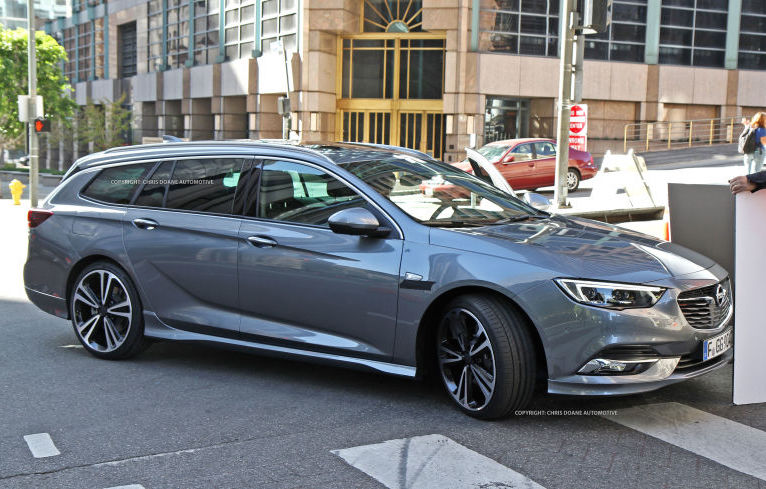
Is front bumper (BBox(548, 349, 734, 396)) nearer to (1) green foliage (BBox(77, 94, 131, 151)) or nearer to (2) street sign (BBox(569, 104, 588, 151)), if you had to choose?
(2) street sign (BBox(569, 104, 588, 151))

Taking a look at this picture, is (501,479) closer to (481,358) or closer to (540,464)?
(540,464)

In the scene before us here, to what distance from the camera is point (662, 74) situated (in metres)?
40.3

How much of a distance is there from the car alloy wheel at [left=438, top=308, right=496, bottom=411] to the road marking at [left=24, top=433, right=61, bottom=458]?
210 centimetres

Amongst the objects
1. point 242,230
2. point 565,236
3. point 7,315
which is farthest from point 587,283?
point 7,315

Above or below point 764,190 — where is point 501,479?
below

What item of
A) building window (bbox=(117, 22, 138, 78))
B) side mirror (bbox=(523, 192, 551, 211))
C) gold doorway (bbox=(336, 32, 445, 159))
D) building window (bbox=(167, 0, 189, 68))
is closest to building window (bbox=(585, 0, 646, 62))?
gold doorway (bbox=(336, 32, 445, 159))

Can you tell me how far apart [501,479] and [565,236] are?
169 centimetres

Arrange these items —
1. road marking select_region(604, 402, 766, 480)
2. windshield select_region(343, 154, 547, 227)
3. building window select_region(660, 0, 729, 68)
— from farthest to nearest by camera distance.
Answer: building window select_region(660, 0, 729, 68), windshield select_region(343, 154, 547, 227), road marking select_region(604, 402, 766, 480)

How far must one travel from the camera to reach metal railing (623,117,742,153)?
40.2 meters

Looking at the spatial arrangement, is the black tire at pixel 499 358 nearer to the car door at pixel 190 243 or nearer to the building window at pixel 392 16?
the car door at pixel 190 243

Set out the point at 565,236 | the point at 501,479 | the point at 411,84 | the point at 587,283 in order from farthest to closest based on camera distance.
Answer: the point at 411,84 → the point at 565,236 → the point at 587,283 → the point at 501,479

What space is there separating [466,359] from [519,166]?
21005 mm

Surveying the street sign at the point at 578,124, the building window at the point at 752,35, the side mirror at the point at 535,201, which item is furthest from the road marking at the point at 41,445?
the building window at the point at 752,35

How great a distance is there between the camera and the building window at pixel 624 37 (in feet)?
130
